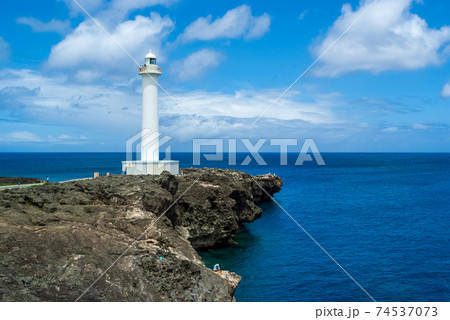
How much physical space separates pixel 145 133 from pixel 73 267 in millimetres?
24387

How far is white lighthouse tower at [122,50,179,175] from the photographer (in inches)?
1359

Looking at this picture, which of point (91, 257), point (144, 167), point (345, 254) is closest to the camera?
point (91, 257)

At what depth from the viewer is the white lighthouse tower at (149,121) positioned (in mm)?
34531

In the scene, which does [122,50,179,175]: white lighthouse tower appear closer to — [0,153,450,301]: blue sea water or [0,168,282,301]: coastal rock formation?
[0,153,450,301]: blue sea water

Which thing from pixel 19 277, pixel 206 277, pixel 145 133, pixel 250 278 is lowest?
pixel 250 278

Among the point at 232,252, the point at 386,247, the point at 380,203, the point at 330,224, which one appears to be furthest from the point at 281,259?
the point at 380,203

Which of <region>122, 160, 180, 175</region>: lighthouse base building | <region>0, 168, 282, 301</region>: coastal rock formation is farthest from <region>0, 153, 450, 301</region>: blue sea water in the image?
<region>122, 160, 180, 175</region>: lighthouse base building

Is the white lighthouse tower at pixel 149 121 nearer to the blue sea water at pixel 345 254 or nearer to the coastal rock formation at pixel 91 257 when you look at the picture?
the blue sea water at pixel 345 254

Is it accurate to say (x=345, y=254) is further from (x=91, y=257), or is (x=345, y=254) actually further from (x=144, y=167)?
(x=91, y=257)

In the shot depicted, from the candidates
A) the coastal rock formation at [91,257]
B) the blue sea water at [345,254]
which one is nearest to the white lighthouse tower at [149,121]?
the blue sea water at [345,254]

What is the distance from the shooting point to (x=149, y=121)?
114 ft

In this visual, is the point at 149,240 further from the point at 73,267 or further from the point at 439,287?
the point at 439,287

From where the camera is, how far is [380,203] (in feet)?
173

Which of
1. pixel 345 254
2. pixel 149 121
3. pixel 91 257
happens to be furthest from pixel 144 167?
pixel 91 257
